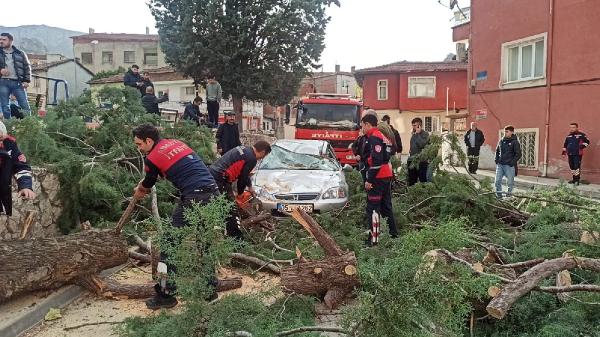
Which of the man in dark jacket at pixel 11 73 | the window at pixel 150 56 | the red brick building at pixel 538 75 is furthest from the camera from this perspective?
the window at pixel 150 56

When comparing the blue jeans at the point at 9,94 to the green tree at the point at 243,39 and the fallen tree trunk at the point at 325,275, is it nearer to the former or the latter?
the fallen tree trunk at the point at 325,275

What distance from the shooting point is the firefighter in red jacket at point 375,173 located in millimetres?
6562

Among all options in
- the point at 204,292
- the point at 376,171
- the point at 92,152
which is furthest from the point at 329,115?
the point at 204,292

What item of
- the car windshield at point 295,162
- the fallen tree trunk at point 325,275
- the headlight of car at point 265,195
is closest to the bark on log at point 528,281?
the fallen tree trunk at point 325,275

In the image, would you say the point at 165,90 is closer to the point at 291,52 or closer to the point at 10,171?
the point at 291,52

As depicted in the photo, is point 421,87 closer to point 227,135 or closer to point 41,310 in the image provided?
point 227,135

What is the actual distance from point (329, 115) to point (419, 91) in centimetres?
2292

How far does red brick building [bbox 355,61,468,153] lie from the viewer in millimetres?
37750

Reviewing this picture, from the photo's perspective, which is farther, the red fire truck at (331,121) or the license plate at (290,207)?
the red fire truck at (331,121)

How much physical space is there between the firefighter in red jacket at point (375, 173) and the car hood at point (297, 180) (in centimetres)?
175

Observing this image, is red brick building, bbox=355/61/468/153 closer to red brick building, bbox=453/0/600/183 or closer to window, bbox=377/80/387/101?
window, bbox=377/80/387/101

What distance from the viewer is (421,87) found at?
1506 inches

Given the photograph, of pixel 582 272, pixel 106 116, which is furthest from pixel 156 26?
pixel 582 272

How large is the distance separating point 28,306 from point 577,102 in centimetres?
1476
